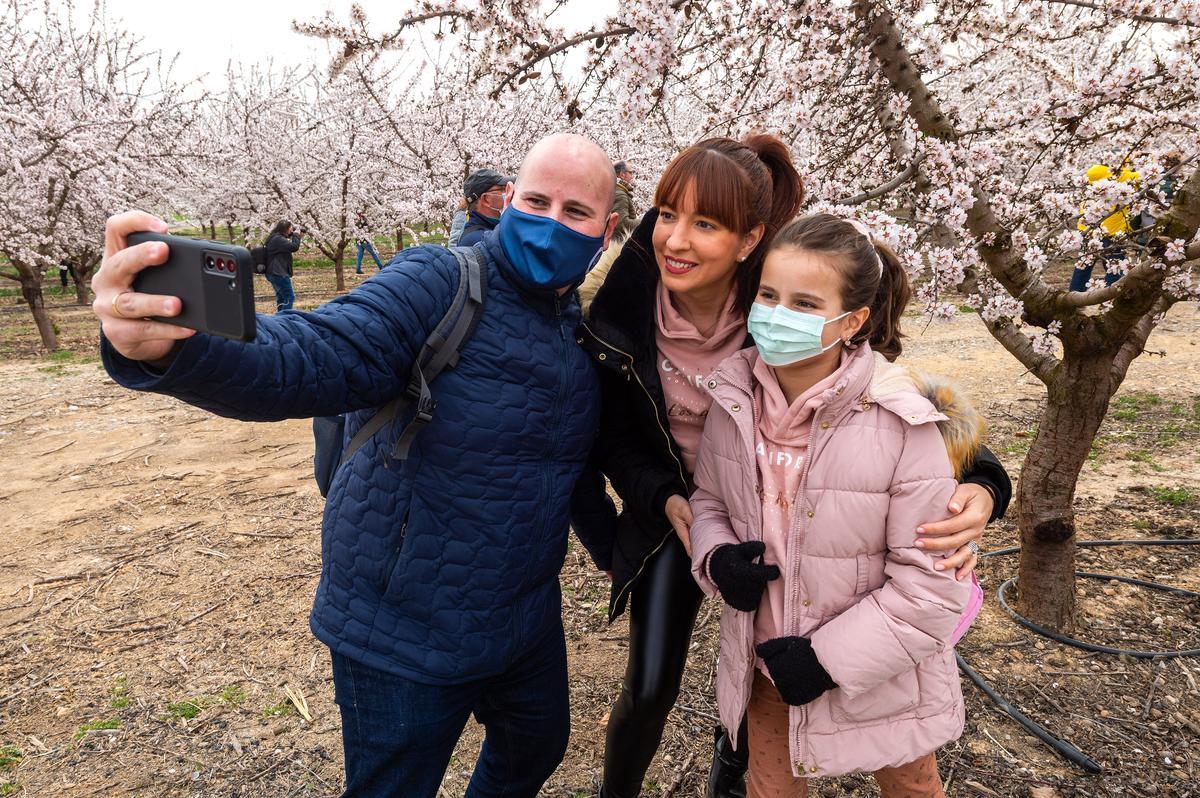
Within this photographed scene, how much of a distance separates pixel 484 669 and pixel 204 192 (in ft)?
81.6

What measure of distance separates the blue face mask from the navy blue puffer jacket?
1.7 inches

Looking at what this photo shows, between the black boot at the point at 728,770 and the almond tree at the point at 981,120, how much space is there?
1811 millimetres

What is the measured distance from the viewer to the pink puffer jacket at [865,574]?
1577mm

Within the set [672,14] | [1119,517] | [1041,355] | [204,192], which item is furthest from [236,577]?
[204,192]

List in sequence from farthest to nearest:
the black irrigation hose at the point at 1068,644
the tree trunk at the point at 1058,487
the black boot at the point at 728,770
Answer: the tree trunk at the point at 1058,487 < the black irrigation hose at the point at 1068,644 < the black boot at the point at 728,770

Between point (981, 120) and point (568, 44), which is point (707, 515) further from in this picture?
point (981, 120)

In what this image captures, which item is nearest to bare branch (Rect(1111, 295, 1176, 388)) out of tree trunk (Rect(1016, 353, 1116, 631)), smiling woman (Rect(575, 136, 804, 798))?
tree trunk (Rect(1016, 353, 1116, 631))

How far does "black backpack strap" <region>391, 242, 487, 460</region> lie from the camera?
4.86 ft

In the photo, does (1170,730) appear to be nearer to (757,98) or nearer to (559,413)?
(559,413)

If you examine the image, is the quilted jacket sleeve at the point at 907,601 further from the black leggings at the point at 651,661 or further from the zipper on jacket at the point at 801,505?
the black leggings at the point at 651,661

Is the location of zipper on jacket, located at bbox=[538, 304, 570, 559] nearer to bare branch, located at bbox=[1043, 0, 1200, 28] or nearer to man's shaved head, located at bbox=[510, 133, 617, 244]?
man's shaved head, located at bbox=[510, 133, 617, 244]

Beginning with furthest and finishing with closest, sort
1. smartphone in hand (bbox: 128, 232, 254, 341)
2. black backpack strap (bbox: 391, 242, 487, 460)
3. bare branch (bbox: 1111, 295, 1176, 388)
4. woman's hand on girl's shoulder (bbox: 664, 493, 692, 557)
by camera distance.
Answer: bare branch (bbox: 1111, 295, 1176, 388) < woman's hand on girl's shoulder (bbox: 664, 493, 692, 557) < black backpack strap (bbox: 391, 242, 487, 460) < smartphone in hand (bbox: 128, 232, 254, 341)

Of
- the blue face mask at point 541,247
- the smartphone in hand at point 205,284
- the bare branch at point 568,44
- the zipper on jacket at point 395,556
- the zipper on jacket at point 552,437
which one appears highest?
the bare branch at point 568,44

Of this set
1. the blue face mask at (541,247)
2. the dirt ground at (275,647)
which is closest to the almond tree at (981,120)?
the dirt ground at (275,647)
